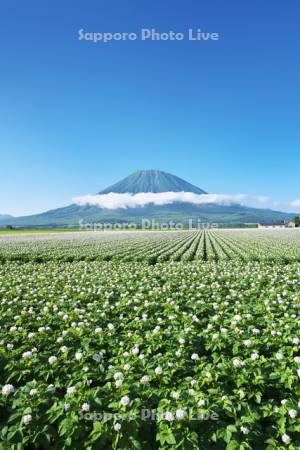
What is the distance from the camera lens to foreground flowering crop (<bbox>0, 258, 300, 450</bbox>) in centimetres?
352

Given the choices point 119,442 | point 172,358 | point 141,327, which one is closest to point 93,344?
point 141,327

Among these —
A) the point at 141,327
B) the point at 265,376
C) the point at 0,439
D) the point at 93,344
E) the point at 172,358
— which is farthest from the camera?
the point at 141,327

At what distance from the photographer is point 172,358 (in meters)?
5.04

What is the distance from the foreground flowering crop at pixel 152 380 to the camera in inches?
138

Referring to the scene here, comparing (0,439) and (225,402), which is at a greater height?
(225,402)

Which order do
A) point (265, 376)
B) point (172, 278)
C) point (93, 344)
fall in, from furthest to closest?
point (172, 278) < point (93, 344) < point (265, 376)

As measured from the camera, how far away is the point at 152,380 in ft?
15.3

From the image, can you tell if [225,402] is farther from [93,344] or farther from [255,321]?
[255,321]

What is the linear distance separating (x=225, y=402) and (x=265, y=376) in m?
1.07

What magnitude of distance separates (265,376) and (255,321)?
258 cm

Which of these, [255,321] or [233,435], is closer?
[233,435]

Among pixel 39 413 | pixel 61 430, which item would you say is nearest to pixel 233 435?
pixel 61 430

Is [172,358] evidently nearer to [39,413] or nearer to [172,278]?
[39,413]

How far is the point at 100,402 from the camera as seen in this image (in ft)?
12.5
